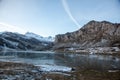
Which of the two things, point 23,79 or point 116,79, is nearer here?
point 23,79

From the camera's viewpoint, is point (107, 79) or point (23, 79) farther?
point (107, 79)

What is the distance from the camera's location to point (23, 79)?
98.8 feet

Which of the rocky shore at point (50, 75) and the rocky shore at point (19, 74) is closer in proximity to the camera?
the rocky shore at point (19, 74)

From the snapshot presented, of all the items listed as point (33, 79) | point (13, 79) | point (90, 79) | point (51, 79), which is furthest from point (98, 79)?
point (13, 79)

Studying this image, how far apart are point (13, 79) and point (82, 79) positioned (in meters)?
10.2

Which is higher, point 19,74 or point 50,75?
point 19,74

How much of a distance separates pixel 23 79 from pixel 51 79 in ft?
13.7

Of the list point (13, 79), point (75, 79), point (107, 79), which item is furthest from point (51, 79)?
point (107, 79)

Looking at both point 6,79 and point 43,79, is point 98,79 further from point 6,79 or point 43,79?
point 6,79

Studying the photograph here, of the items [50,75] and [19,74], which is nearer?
[19,74]

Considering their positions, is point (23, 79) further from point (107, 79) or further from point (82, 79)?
point (107, 79)

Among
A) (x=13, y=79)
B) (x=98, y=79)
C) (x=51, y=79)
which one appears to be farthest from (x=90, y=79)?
(x=13, y=79)

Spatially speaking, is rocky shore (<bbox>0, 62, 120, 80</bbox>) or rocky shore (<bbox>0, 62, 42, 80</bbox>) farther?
rocky shore (<bbox>0, 62, 120, 80</bbox>)

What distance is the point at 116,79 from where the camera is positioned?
1289 inches
